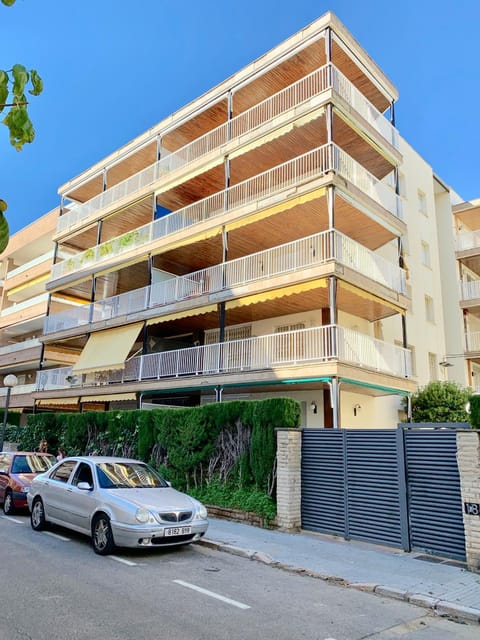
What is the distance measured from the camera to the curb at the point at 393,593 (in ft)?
19.0

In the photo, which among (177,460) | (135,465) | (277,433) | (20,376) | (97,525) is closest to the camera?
(97,525)

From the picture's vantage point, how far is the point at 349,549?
9023 millimetres

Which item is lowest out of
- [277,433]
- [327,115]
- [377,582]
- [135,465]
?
[377,582]

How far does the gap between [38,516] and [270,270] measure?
462 inches

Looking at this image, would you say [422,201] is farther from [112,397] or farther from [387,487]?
[387,487]

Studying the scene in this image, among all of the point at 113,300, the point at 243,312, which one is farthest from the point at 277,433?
the point at 113,300

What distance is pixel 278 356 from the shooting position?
16.4 metres

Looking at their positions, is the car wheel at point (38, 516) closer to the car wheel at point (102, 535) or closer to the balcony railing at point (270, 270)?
the car wheel at point (102, 535)

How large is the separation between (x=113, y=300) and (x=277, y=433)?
14.4m

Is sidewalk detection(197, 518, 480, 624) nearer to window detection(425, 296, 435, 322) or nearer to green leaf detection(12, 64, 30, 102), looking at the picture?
green leaf detection(12, 64, 30, 102)

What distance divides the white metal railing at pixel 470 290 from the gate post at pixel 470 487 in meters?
20.5

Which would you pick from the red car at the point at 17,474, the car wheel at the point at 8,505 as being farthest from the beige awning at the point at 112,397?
the car wheel at the point at 8,505

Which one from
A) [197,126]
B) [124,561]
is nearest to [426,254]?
[197,126]

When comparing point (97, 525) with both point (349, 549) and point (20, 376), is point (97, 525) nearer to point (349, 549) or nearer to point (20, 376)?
point (349, 549)
